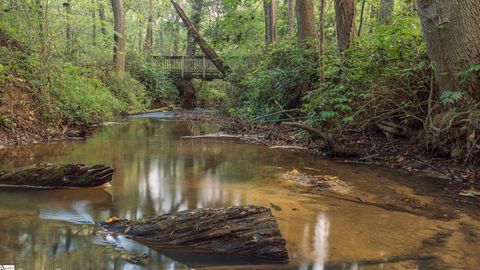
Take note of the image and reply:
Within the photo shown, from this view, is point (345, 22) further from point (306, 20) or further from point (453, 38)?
point (453, 38)

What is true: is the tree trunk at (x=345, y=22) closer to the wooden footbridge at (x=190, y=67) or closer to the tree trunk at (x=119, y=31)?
the tree trunk at (x=119, y=31)

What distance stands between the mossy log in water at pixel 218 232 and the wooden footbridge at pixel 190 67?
22.0 meters

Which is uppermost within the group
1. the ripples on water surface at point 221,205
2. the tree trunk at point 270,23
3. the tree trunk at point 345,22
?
the tree trunk at point 270,23

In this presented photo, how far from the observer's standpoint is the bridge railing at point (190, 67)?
26672 millimetres

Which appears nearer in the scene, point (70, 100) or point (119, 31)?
point (70, 100)

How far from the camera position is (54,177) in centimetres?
596

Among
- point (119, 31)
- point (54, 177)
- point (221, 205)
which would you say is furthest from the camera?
point (119, 31)

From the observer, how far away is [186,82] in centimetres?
3011

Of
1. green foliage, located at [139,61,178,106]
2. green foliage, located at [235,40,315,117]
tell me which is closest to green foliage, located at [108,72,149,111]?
green foliage, located at [139,61,178,106]

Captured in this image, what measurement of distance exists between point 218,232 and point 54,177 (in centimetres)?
315

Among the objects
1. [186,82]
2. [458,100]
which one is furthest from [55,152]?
[186,82]

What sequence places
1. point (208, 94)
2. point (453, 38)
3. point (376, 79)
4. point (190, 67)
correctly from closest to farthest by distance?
point (453, 38) → point (376, 79) → point (190, 67) → point (208, 94)

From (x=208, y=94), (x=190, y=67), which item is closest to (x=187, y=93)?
(x=208, y=94)

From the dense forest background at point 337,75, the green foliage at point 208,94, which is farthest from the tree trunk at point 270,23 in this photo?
the green foliage at point 208,94
